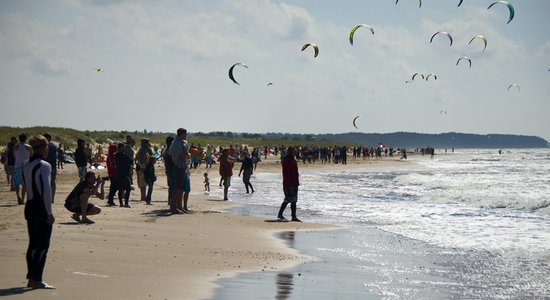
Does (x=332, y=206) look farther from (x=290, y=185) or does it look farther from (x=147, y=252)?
(x=147, y=252)

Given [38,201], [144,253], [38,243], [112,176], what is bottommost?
[144,253]

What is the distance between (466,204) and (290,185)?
8.70m

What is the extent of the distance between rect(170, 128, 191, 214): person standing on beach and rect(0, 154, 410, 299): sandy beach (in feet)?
1.06

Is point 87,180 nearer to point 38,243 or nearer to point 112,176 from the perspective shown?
point 112,176

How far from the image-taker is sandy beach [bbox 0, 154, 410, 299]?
7.16 m

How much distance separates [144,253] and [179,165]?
17.4 ft

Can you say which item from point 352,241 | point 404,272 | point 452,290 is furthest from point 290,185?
point 452,290

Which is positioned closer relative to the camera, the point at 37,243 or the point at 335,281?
the point at 37,243

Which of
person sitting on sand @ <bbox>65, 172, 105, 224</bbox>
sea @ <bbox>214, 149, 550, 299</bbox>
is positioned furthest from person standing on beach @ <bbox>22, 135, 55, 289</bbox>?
person sitting on sand @ <bbox>65, 172, 105, 224</bbox>

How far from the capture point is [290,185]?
15398 mm

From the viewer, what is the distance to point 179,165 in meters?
14.7

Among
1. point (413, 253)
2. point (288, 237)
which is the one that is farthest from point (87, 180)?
point (413, 253)

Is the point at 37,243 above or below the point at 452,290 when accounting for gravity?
above

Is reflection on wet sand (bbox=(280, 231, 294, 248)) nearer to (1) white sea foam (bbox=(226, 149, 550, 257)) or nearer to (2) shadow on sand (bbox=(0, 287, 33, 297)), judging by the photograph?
(1) white sea foam (bbox=(226, 149, 550, 257))
